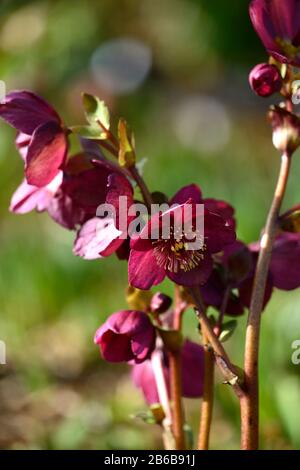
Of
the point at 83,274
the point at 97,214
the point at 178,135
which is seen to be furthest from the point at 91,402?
the point at 178,135

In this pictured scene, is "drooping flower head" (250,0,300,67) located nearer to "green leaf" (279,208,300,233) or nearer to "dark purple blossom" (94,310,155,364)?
"green leaf" (279,208,300,233)

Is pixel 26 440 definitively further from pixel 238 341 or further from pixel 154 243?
pixel 154 243

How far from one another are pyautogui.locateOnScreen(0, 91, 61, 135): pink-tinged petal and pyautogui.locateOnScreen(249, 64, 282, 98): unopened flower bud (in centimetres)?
17

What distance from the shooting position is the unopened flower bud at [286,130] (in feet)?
2.26

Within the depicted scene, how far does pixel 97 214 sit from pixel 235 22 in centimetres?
381

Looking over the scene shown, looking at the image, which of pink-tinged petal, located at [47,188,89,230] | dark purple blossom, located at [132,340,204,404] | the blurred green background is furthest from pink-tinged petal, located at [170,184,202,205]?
the blurred green background

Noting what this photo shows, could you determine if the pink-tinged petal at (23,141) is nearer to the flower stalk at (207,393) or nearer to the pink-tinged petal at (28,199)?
the pink-tinged petal at (28,199)

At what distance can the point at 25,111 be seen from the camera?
0.69 m

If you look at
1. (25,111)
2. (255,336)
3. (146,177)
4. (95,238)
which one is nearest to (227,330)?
(255,336)

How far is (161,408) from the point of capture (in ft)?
2.52

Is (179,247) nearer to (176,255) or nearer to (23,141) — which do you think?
(176,255)

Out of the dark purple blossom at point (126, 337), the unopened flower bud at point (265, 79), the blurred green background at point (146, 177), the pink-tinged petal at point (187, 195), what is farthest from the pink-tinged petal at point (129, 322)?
the blurred green background at point (146, 177)

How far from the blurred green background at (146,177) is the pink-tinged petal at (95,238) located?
58 centimetres

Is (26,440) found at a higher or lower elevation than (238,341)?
lower
